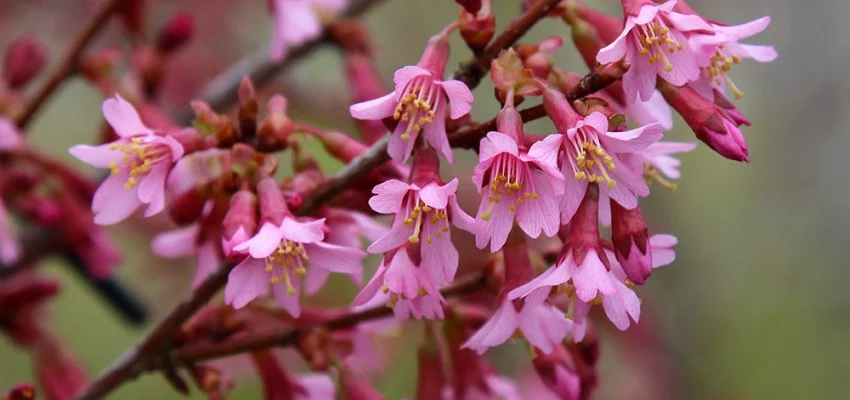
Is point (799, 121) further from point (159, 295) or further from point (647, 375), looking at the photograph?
point (159, 295)

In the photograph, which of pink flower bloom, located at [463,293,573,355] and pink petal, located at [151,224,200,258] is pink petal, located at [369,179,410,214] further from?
pink petal, located at [151,224,200,258]

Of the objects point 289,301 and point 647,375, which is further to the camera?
point 647,375

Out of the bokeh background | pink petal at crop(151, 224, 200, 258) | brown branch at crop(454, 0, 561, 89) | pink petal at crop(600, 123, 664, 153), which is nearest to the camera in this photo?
pink petal at crop(600, 123, 664, 153)

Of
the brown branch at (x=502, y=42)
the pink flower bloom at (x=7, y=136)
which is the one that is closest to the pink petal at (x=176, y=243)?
the pink flower bloom at (x=7, y=136)

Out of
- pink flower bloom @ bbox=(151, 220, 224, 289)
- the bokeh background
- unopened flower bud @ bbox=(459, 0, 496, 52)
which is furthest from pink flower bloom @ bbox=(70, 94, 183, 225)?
the bokeh background

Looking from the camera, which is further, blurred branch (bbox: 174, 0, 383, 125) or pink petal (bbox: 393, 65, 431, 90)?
blurred branch (bbox: 174, 0, 383, 125)

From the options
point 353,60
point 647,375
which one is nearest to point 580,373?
point 353,60

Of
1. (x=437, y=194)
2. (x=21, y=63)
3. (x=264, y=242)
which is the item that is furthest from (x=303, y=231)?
(x=21, y=63)
